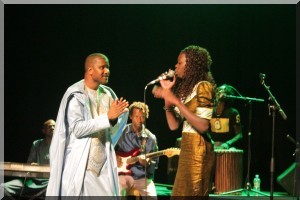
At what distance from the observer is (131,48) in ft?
27.5

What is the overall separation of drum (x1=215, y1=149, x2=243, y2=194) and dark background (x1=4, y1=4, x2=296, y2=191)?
1.09 meters

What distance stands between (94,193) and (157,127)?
14.2 feet

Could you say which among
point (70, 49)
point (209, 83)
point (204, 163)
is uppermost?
point (70, 49)

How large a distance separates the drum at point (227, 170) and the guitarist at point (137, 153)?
1483 millimetres

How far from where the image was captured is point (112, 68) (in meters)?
8.48

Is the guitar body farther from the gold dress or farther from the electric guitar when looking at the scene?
the gold dress

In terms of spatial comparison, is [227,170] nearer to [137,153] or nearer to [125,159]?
Answer: [137,153]

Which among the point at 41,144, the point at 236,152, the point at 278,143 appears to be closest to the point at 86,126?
the point at 41,144

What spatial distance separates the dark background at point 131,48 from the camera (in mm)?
8250

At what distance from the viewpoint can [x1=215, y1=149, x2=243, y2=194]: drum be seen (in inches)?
335

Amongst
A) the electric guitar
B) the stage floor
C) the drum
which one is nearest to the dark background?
the stage floor

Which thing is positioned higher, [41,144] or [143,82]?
[143,82]

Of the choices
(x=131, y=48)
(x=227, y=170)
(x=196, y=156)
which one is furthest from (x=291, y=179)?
(x=196, y=156)

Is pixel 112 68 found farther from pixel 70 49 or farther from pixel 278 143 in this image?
pixel 278 143
